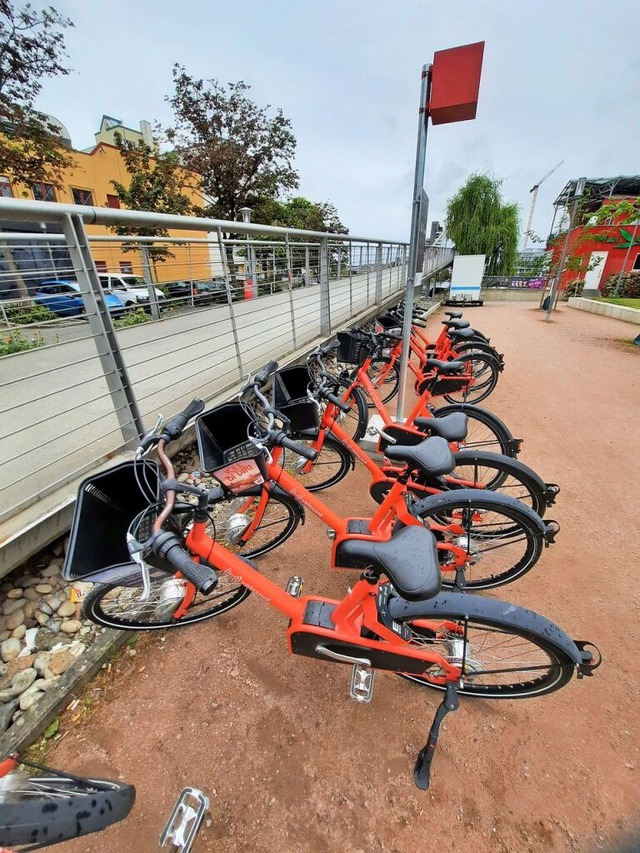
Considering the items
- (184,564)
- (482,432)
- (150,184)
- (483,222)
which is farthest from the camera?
(483,222)

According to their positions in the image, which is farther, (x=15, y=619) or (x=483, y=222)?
(x=483, y=222)

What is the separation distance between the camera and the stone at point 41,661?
1.64 m

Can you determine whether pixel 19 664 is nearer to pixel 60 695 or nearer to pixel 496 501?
pixel 60 695

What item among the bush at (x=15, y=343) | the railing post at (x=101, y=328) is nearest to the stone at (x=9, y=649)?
the railing post at (x=101, y=328)

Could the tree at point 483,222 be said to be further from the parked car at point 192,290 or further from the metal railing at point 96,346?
the parked car at point 192,290

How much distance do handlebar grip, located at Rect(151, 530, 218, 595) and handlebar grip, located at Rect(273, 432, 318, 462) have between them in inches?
27.5

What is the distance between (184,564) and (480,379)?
4.85 meters

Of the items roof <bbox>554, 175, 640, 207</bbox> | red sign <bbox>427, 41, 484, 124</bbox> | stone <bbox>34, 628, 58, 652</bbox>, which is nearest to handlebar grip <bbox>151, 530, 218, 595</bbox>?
stone <bbox>34, 628, 58, 652</bbox>

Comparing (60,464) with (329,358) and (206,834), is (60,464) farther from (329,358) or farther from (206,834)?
(329,358)

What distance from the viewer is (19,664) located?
1.67 meters

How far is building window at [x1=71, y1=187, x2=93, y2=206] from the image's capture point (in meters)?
16.5

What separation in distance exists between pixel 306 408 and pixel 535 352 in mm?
6529

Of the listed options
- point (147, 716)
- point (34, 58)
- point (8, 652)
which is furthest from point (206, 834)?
point (34, 58)

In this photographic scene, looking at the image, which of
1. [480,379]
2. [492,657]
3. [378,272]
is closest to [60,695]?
[492,657]
